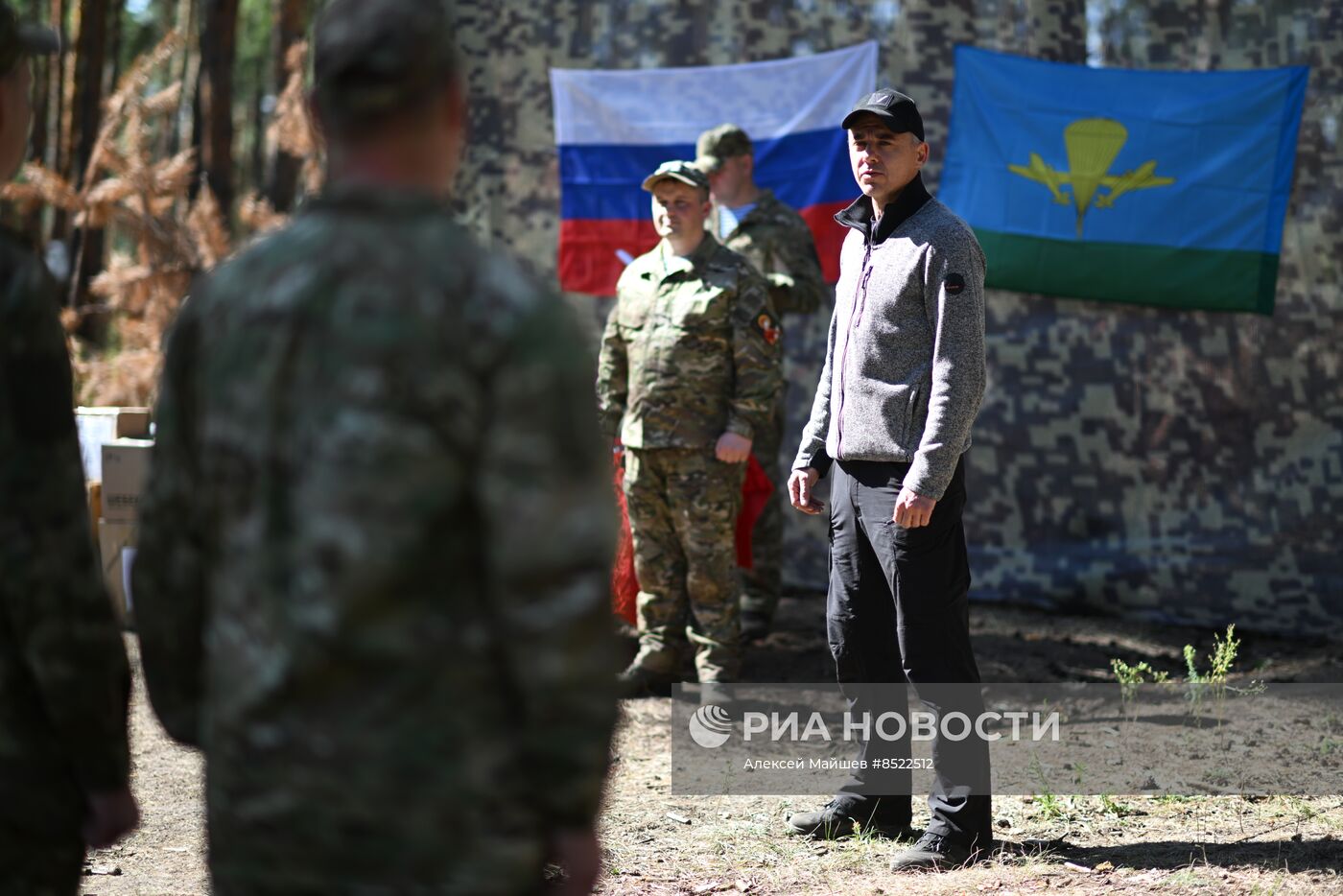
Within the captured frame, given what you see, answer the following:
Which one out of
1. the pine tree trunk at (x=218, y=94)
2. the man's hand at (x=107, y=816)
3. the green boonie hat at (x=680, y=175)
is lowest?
the man's hand at (x=107, y=816)

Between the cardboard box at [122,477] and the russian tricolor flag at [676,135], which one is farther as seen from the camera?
the russian tricolor flag at [676,135]

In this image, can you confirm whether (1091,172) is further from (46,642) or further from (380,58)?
(46,642)

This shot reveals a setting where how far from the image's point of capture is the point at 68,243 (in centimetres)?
1341

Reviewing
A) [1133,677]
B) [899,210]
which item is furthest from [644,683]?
[899,210]

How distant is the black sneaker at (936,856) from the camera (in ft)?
12.0

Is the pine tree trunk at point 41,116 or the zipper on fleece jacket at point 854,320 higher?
the pine tree trunk at point 41,116

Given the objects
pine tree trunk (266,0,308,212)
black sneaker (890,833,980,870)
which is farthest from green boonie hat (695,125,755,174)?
pine tree trunk (266,0,308,212)

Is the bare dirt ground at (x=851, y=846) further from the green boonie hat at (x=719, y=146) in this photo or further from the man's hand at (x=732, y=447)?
the green boonie hat at (x=719, y=146)

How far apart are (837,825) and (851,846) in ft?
0.33

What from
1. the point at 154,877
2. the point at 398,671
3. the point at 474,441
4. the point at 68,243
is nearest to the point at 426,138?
the point at 474,441

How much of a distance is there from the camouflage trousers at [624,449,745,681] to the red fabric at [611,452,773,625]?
0.43 feet

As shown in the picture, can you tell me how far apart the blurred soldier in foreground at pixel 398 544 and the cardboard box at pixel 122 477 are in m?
5.76

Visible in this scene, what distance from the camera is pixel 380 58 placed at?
158cm

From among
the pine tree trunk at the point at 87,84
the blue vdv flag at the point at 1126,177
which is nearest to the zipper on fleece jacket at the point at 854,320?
the blue vdv flag at the point at 1126,177
